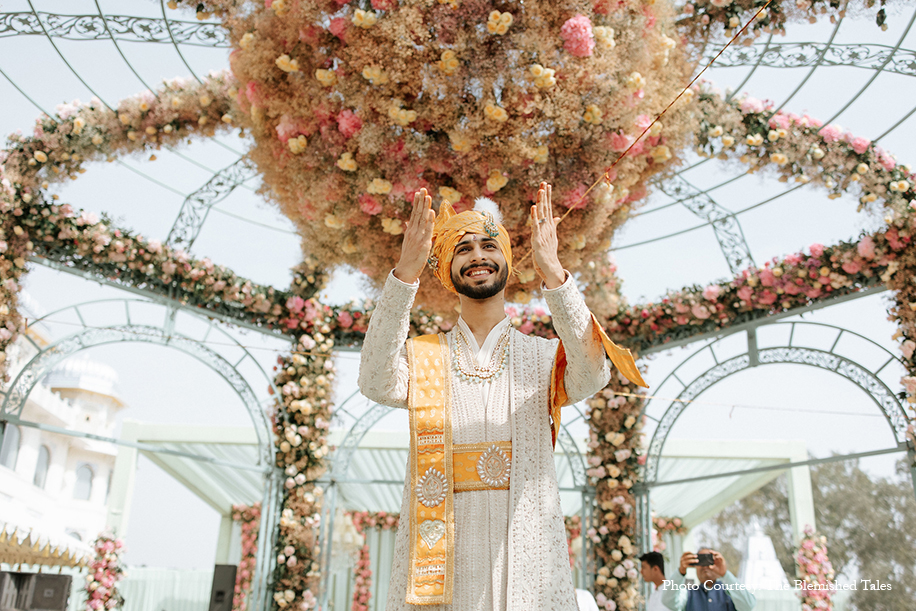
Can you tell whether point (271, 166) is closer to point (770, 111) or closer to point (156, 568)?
point (770, 111)

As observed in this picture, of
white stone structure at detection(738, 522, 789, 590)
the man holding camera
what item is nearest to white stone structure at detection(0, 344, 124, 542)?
white stone structure at detection(738, 522, 789, 590)

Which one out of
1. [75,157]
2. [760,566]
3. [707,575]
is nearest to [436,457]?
[707,575]

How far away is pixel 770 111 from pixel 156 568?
545 inches

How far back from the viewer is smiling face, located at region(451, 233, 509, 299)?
2.21 meters

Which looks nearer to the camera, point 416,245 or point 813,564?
point 416,245

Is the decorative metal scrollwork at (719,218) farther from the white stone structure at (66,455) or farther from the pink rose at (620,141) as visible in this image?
the white stone structure at (66,455)

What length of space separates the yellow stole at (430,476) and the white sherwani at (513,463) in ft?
0.12

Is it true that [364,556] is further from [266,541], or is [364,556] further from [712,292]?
[712,292]

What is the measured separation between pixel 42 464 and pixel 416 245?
33194 mm

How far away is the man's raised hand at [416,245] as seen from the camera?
1.99m

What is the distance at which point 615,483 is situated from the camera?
290 inches

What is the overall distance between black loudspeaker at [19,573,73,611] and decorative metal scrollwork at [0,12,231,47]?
4081 millimetres

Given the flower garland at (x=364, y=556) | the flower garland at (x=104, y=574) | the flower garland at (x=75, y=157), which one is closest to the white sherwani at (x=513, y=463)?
the flower garland at (x=75, y=157)

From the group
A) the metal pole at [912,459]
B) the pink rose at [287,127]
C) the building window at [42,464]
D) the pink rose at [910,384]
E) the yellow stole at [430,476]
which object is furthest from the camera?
the building window at [42,464]
